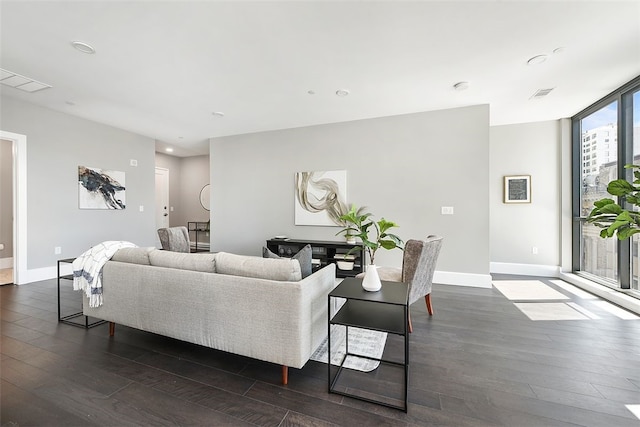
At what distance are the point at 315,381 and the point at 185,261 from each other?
131cm

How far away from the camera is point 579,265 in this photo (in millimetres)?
4195

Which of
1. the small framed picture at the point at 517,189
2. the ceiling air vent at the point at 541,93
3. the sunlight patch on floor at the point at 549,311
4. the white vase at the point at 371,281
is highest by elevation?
the ceiling air vent at the point at 541,93

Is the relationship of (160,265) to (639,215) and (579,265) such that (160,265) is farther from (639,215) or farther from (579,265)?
(579,265)

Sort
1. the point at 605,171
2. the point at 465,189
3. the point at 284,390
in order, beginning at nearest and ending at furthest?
1. the point at 284,390
2. the point at 605,171
3. the point at 465,189

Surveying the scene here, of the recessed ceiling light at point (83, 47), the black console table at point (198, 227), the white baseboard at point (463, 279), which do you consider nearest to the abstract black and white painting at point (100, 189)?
the black console table at point (198, 227)

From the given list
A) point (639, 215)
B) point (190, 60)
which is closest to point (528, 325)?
point (639, 215)

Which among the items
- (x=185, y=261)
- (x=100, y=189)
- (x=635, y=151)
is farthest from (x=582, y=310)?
(x=100, y=189)

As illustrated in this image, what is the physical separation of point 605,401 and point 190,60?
4.21m

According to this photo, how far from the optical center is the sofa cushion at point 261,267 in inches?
68.2

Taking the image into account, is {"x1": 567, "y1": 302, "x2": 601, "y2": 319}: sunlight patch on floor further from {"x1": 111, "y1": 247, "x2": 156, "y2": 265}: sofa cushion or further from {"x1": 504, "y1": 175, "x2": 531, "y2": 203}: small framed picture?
{"x1": 111, "y1": 247, "x2": 156, "y2": 265}: sofa cushion

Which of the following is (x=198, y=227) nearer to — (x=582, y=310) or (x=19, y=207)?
(x=19, y=207)

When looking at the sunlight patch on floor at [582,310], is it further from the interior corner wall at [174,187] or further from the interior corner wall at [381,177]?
the interior corner wall at [174,187]

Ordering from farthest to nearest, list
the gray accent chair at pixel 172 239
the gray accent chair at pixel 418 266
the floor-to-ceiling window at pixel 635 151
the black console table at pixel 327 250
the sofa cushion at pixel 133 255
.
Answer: the black console table at pixel 327 250 < the gray accent chair at pixel 172 239 < the floor-to-ceiling window at pixel 635 151 < the gray accent chair at pixel 418 266 < the sofa cushion at pixel 133 255

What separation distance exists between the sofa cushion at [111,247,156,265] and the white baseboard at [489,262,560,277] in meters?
5.35
